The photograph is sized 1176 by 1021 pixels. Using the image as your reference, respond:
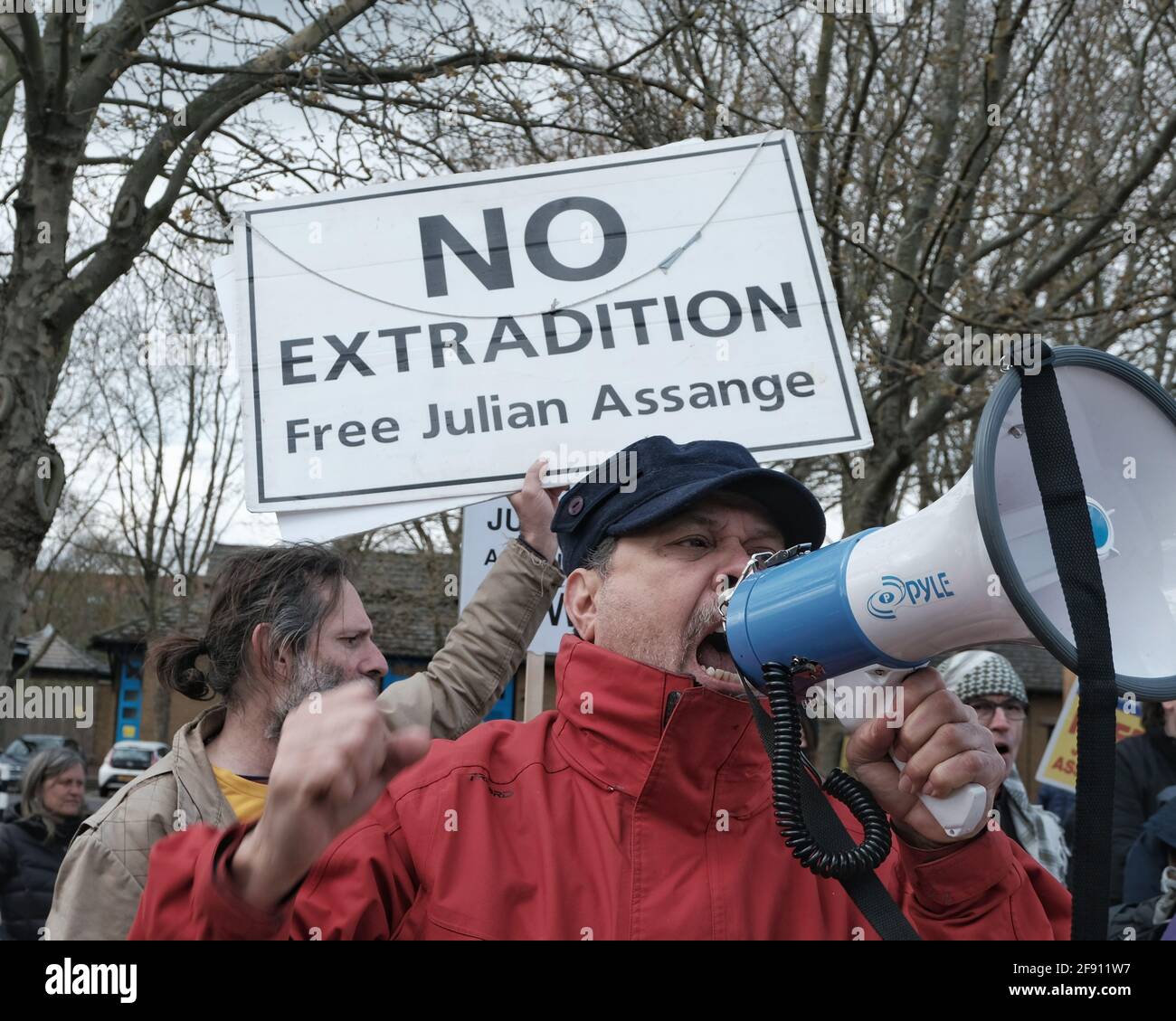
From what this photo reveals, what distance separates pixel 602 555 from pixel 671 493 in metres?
0.18

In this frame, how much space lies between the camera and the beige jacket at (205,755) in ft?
6.83

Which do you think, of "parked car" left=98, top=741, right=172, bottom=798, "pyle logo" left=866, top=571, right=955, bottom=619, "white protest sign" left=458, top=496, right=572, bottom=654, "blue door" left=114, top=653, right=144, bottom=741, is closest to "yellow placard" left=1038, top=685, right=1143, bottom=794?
"white protest sign" left=458, top=496, right=572, bottom=654

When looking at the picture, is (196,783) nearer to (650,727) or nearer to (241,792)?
(241,792)

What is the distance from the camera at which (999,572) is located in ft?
4.37

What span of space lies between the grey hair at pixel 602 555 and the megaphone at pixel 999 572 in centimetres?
38

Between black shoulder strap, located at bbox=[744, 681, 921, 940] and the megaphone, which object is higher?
the megaphone

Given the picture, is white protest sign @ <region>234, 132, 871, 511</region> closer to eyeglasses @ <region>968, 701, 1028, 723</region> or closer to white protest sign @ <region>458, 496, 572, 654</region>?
eyeglasses @ <region>968, 701, 1028, 723</region>

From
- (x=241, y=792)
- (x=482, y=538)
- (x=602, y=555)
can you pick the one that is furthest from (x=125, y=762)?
(x=602, y=555)

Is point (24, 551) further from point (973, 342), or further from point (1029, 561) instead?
point (1029, 561)

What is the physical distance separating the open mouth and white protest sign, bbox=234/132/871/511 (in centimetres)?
72

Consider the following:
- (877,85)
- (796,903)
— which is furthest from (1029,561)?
(877,85)

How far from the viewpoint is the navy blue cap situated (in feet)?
6.45
